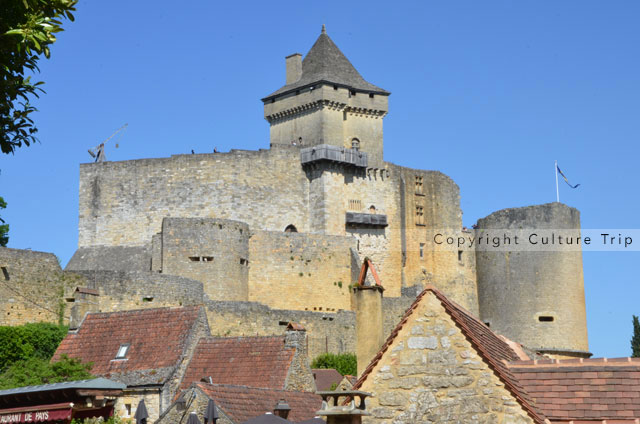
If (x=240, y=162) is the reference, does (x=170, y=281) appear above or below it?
below

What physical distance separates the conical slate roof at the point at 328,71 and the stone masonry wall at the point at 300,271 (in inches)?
368

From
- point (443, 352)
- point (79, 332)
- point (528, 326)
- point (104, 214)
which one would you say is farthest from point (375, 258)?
point (443, 352)

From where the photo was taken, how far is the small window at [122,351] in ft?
87.5

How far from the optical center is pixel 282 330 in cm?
4225

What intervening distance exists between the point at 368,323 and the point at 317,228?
41291 millimetres

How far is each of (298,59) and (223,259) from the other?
1608 cm

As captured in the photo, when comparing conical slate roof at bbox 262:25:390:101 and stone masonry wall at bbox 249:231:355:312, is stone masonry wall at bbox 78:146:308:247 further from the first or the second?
conical slate roof at bbox 262:25:390:101

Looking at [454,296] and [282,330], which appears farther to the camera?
[454,296]

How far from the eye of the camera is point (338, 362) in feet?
137

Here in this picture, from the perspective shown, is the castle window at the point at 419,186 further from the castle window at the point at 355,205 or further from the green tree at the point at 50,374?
the green tree at the point at 50,374

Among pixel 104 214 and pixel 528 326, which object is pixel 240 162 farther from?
pixel 528 326

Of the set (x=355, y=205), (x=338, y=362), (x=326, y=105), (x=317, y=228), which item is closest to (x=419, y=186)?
(x=355, y=205)

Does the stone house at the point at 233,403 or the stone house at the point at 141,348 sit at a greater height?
the stone house at the point at 141,348

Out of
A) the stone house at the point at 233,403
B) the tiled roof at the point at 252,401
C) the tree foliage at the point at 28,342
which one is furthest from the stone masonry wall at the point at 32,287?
the stone house at the point at 233,403
